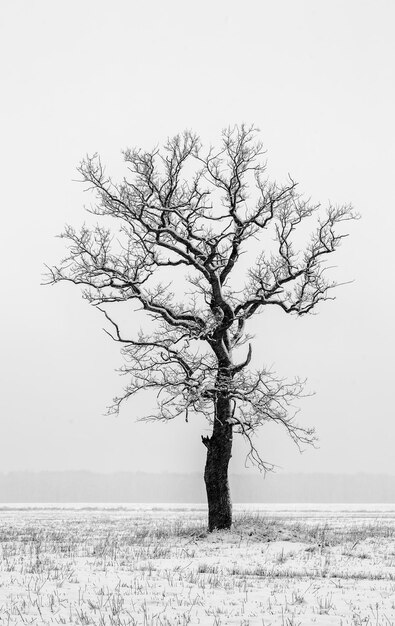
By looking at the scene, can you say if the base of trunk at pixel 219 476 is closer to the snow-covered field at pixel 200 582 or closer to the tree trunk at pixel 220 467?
the tree trunk at pixel 220 467

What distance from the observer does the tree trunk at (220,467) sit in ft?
69.4

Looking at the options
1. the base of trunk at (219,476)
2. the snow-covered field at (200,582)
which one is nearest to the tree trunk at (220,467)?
the base of trunk at (219,476)

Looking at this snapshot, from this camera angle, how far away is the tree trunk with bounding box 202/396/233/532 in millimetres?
21141

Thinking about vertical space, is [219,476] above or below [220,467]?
below

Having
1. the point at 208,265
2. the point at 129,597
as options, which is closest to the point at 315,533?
the point at 208,265

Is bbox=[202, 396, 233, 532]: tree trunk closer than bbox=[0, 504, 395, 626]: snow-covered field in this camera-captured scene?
No

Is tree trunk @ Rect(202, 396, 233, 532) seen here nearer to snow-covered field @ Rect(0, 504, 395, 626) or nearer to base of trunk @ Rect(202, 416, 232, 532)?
base of trunk @ Rect(202, 416, 232, 532)

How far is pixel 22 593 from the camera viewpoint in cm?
955

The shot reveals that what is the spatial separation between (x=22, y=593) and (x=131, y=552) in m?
6.27

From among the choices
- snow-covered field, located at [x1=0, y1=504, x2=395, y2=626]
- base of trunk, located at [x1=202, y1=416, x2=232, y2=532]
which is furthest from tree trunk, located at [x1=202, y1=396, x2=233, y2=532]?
snow-covered field, located at [x1=0, y1=504, x2=395, y2=626]

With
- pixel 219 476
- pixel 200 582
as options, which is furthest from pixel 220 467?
pixel 200 582

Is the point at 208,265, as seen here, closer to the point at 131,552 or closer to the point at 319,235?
the point at 319,235

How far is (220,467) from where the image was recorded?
2117cm

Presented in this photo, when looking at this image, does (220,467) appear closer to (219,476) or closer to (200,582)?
(219,476)
